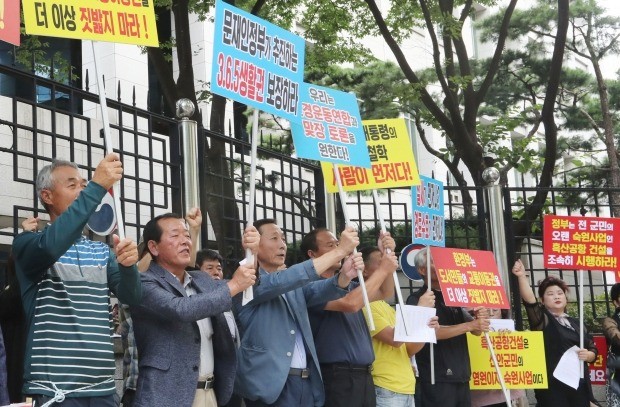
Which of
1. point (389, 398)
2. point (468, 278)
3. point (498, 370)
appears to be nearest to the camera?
point (389, 398)

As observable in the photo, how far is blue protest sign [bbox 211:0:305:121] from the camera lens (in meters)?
5.56

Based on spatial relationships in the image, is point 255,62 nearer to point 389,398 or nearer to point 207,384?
point 207,384

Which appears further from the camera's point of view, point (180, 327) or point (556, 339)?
point (556, 339)

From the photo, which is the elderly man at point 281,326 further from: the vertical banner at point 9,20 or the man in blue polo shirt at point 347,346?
the vertical banner at point 9,20

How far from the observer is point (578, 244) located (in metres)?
8.55

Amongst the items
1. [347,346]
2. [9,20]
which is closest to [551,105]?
[347,346]

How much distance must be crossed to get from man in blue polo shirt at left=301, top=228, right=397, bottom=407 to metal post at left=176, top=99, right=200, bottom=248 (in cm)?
166

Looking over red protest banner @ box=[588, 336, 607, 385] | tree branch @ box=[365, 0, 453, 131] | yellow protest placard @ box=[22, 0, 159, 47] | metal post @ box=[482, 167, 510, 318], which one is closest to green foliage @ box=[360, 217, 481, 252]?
metal post @ box=[482, 167, 510, 318]

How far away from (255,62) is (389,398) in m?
2.41

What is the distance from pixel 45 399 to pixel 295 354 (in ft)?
5.94

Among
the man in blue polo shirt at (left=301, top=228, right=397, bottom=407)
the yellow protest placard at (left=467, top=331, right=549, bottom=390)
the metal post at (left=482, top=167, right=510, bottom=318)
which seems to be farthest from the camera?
the metal post at (left=482, top=167, right=510, bottom=318)

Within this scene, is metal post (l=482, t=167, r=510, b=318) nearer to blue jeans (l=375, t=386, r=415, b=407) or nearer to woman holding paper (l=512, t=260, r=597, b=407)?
woman holding paper (l=512, t=260, r=597, b=407)

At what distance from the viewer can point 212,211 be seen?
8570 millimetres

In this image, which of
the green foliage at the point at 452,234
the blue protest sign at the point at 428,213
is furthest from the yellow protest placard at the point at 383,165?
the green foliage at the point at 452,234
